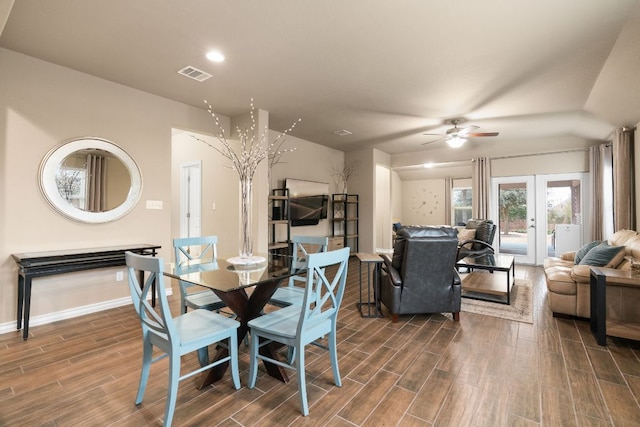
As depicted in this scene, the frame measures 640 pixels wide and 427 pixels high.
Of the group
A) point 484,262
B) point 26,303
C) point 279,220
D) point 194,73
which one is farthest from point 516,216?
point 26,303

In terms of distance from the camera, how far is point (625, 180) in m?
4.47

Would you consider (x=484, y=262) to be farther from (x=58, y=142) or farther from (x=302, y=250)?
(x=58, y=142)


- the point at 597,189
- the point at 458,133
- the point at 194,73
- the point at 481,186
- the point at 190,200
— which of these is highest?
the point at 194,73

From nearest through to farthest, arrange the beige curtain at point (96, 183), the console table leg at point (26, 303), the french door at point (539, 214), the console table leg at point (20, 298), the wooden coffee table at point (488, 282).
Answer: the console table leg at point (26, 303)
the console table leg at point (20, 298)
the beige curtain at point (96, 183)
the wooden coffee table at point (488, 282)
the french door at point (539, 214)

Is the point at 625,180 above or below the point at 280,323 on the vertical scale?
above

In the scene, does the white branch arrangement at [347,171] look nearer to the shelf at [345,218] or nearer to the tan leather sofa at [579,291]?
the shelf at [345,218]

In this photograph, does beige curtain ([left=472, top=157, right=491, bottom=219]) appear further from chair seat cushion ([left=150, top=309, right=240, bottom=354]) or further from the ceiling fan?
chair seat cushion ([left=150, top=309, right=240, bottom=354])

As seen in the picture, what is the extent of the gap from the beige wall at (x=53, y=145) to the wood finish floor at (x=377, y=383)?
586 mm

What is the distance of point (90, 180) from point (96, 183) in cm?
6

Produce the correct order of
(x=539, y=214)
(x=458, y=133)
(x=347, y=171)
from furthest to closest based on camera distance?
(x=347, y=171)
(x=539, y=214)
(x=458, y=133)

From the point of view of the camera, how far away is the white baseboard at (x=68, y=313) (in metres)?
2.98

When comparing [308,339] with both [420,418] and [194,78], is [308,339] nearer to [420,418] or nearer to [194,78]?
[420,418]

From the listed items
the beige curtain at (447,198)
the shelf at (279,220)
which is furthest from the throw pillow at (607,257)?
the beige curtain at (447,198)

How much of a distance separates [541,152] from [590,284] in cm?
434
